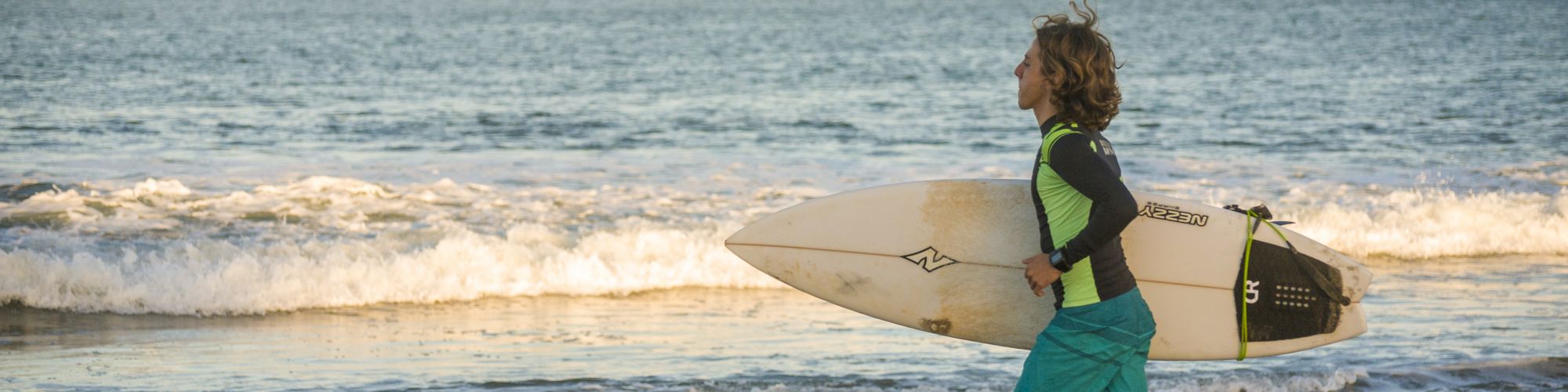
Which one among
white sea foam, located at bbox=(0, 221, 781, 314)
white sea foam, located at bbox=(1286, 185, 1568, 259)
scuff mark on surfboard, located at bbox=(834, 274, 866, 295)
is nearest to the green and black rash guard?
scuff mark on surfboard, located at bbox=(834, 274, 866, 295)

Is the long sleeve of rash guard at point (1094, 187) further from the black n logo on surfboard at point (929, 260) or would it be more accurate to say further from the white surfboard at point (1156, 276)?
the black n logo on surfboard at point (929, 260)

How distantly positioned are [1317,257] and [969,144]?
1192cm

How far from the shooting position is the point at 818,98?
20.7 metres

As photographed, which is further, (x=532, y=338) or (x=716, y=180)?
(x=716, y=180)

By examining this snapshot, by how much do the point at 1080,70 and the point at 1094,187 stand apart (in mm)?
239

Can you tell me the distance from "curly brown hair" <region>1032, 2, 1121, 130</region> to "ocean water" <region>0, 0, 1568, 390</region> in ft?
8.47

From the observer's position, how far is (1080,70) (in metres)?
2.62

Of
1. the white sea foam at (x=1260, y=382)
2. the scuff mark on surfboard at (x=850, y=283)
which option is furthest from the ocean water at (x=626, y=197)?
the scuff mark on surfboard at (x=850, y=283)

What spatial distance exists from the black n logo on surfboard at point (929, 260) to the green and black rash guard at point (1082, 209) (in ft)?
3.20

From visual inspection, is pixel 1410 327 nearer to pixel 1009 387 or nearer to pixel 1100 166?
pixel 1009 387

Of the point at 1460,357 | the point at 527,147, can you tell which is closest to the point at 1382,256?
the point at 1460,357

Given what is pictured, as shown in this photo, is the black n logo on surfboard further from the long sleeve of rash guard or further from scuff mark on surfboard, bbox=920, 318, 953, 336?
the long sleeve of rash guard

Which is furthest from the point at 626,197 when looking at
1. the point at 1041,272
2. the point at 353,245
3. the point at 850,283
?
the point at 1041,272

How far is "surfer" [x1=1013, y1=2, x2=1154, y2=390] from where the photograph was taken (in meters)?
2.61
